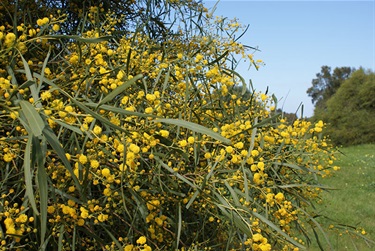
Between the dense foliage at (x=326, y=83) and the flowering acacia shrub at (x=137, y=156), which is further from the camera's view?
the dense foliage at (x=326, y=83)

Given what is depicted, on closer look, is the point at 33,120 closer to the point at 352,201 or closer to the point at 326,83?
the point at 352,201

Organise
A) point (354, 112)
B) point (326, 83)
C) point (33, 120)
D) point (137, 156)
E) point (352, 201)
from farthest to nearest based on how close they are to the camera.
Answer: point (326, 83), point (354, 112), point (352, 201), point (137, 156), point (33, 120)

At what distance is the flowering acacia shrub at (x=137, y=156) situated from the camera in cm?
96

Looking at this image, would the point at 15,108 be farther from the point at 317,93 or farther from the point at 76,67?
the point at 317,93

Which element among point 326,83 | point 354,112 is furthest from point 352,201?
point 326,83

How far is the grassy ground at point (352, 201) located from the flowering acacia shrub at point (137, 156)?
69.7 inches

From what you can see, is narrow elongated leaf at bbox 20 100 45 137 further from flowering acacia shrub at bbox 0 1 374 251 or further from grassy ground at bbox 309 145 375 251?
grassy ground at bbox 309 145 375 251

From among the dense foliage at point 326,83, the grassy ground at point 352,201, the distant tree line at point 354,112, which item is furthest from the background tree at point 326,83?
the grassy ground at point 352,201

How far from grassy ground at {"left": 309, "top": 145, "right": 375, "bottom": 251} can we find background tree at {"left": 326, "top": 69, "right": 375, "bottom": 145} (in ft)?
14.3

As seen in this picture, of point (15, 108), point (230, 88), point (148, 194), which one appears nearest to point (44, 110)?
point (15, 108)

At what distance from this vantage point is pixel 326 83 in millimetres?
32625

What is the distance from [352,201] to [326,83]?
1124 inches

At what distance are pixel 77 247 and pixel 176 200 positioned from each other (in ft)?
1.23

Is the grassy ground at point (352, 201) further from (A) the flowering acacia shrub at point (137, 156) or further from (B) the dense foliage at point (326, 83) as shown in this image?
(B) the dense foliage at point (326, 83)
